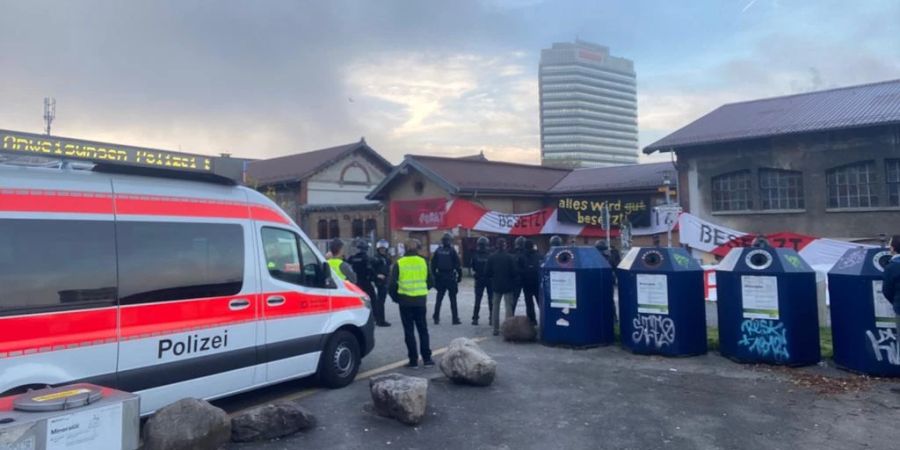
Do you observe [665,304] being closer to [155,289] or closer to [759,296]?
[759,296]

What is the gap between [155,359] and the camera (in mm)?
5039

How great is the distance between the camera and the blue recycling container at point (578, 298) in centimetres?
887

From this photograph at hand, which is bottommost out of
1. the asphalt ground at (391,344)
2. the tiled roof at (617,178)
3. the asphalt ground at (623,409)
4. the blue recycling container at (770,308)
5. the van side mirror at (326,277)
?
the asphalt ground at (623,409)

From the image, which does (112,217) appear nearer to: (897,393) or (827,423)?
(827,423)

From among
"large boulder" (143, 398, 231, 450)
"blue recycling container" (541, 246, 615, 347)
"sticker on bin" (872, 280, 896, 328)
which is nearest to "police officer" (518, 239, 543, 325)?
"blue recycling container" (541, 246, 615, 347)

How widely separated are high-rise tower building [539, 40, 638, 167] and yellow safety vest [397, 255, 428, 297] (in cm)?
9565

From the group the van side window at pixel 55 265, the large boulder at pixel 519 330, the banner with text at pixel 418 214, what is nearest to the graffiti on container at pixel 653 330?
the large boulder at pixel 519 330

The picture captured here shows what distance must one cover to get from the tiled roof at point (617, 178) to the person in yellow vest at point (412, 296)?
56.1ft

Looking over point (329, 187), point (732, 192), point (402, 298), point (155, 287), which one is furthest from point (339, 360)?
point (329, 187)

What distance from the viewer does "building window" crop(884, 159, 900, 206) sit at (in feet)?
56.6

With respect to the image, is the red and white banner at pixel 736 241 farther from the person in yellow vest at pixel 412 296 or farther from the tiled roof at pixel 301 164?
the tiled roof at pixel 301 164

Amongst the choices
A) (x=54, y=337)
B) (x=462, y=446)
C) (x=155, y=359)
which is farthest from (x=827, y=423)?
(x=54, y=337)

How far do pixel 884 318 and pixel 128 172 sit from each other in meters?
8.40

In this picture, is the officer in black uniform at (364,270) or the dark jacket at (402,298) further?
the officer in black uniform at (364,270)
